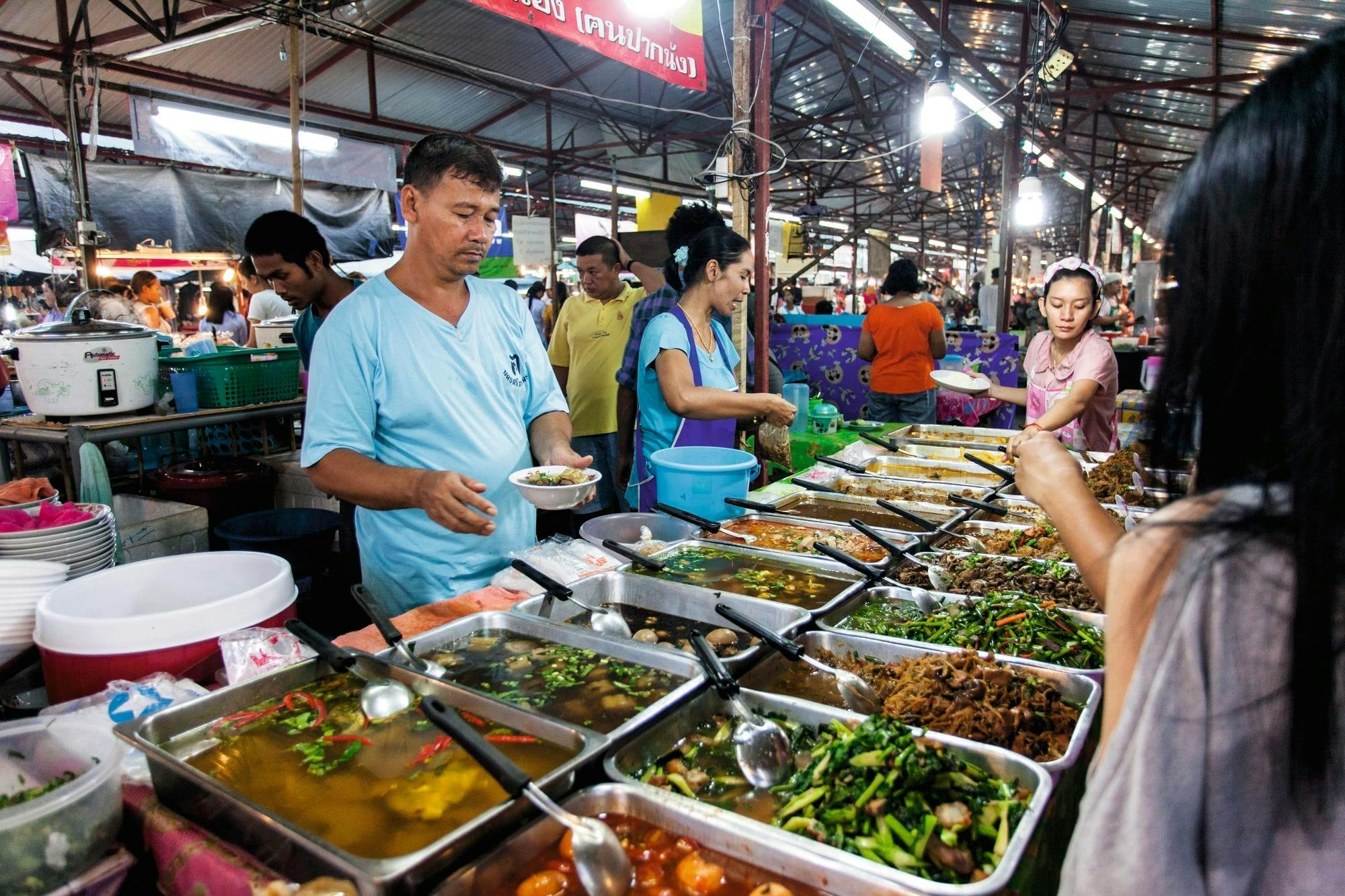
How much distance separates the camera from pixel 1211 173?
0.78m

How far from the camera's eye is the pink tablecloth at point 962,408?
762 centimetres

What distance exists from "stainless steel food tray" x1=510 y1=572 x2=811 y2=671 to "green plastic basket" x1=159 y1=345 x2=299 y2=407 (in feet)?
11.8

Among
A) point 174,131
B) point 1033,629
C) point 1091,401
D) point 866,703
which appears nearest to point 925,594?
point 1033,629

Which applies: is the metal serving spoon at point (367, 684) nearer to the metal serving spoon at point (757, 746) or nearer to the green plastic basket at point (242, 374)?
the metal serving spoon at point (757, 746)

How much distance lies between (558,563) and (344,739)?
0.97 meters

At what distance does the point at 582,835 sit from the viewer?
1085mm

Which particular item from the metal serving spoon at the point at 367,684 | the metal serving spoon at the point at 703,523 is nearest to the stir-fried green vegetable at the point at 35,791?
the metal serving spoon at the point at 367,684

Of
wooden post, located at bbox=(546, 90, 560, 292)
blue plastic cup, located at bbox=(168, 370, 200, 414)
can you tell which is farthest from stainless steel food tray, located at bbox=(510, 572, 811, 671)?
wooden post, located at bbox=(546, 90, 560, 292)

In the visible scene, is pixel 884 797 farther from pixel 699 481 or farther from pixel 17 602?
pixel 17 602

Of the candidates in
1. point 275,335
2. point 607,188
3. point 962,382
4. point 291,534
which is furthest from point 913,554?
point 607,188

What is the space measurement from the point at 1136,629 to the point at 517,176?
1348 cm

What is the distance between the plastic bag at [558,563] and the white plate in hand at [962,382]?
248 centimetres

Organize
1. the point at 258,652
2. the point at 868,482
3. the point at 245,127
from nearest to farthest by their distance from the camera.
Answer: the point at 258,652
the point at 868,482
the point at 245,127

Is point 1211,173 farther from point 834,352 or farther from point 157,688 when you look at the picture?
point 834,352
